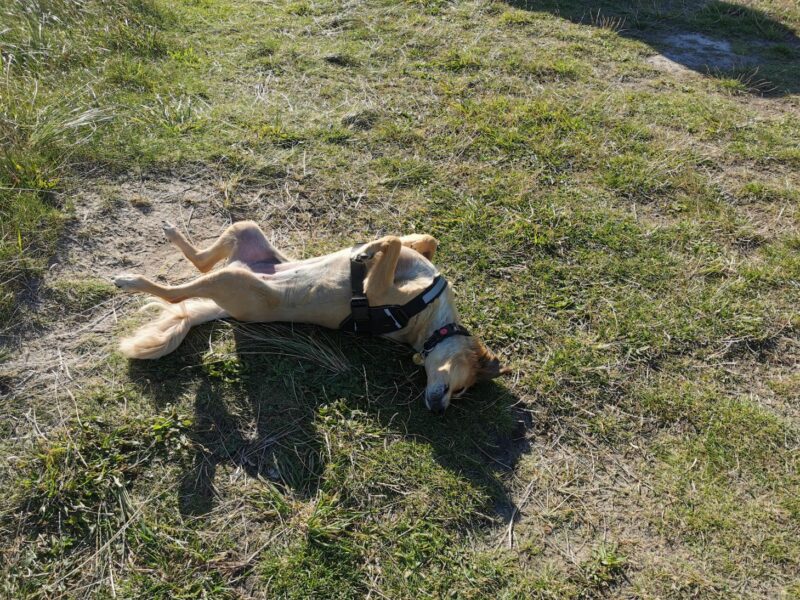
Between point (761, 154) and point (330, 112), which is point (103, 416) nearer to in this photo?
point (330, 112)

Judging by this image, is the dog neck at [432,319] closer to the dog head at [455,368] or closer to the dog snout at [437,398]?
the dog head at [455,368]

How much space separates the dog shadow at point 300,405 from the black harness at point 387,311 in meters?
0.32

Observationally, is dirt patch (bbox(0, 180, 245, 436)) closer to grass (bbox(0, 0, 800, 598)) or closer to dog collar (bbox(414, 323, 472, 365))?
grass (bbox(0, 0, 800, 598))

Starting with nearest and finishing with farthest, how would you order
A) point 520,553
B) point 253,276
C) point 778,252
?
1. point 520,553
2. point 253,276
3. point 778,252

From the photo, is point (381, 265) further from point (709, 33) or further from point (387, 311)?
point (709, 33)

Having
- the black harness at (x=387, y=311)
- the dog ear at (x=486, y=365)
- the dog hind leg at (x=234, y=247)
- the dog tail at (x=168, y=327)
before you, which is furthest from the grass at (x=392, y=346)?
the dog hind leg at (x=234, y=247)

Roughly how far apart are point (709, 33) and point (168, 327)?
9367 millimetres

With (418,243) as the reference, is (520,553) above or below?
below

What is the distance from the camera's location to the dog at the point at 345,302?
404cm

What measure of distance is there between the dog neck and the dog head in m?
0.18

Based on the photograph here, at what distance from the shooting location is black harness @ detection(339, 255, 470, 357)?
4.13m

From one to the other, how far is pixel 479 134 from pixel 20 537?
5566 mm

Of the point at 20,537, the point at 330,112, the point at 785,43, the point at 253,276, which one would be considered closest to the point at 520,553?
the point at 253,276

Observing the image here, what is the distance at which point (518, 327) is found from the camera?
474 centimetres
